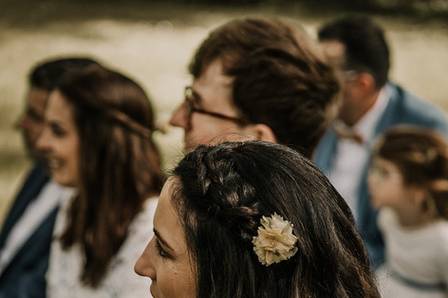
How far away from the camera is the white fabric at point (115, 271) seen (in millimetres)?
2813

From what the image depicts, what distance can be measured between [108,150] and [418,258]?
1.77m

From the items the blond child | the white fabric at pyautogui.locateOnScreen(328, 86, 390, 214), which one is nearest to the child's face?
the blond child

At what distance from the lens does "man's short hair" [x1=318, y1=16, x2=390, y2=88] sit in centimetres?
495

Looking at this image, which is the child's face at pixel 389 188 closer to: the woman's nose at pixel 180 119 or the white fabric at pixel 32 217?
the white fabric at pixel 32 217

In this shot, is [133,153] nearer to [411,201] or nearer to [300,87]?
[300,87]

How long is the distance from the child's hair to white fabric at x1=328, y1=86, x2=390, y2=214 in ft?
1.47

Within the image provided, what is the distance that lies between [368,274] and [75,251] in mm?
1572

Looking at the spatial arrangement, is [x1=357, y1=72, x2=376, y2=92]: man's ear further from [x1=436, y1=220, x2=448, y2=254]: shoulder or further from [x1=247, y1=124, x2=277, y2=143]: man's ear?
[x1=247, y1=124, x2=277, y2=143]: man's ear

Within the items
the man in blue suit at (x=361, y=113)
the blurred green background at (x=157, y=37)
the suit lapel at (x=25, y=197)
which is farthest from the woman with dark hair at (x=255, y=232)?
the blurred green background at (x=157, y=37)

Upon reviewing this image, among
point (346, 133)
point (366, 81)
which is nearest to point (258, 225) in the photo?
point (346, 133)

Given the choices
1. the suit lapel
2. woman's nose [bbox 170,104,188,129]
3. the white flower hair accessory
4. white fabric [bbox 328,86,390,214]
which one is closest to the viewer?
the white flower hair accessory

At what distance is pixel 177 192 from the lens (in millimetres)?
1759

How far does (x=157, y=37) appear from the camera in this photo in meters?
13.3

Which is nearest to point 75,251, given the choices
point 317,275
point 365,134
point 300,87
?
point 300,87
